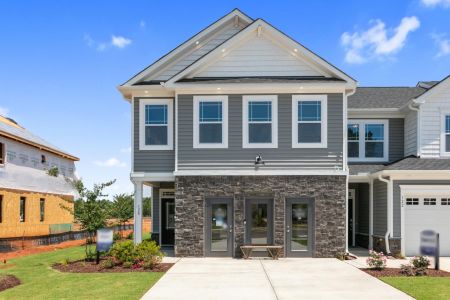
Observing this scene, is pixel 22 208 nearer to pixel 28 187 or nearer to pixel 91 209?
pixel 28 187

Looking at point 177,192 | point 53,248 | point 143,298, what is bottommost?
point 53,248

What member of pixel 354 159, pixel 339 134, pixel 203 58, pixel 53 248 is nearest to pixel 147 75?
pixel 203 58

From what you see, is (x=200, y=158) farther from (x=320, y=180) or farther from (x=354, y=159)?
(x=354, y=159)

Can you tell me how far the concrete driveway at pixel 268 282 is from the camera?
11.0m

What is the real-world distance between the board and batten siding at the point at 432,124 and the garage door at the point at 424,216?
2.13 metres

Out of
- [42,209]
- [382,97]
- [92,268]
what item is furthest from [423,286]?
[42,209]

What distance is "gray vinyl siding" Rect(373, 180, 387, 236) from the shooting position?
1900cm

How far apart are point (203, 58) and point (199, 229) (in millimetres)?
6711

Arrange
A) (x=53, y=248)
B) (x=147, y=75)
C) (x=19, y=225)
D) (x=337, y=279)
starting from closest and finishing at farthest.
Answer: (x=337, y=279), (x=147, y=75), (x=53, y=248), (x=19, y=225)

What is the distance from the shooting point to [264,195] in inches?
708

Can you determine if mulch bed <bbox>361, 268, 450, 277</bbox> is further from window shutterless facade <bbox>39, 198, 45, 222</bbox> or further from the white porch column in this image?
window shutterless facade <bbox>39, 198, 45, 222</bbox>

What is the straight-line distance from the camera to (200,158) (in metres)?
18.0

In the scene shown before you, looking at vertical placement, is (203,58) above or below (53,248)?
above

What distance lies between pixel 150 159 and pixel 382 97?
12.0m
